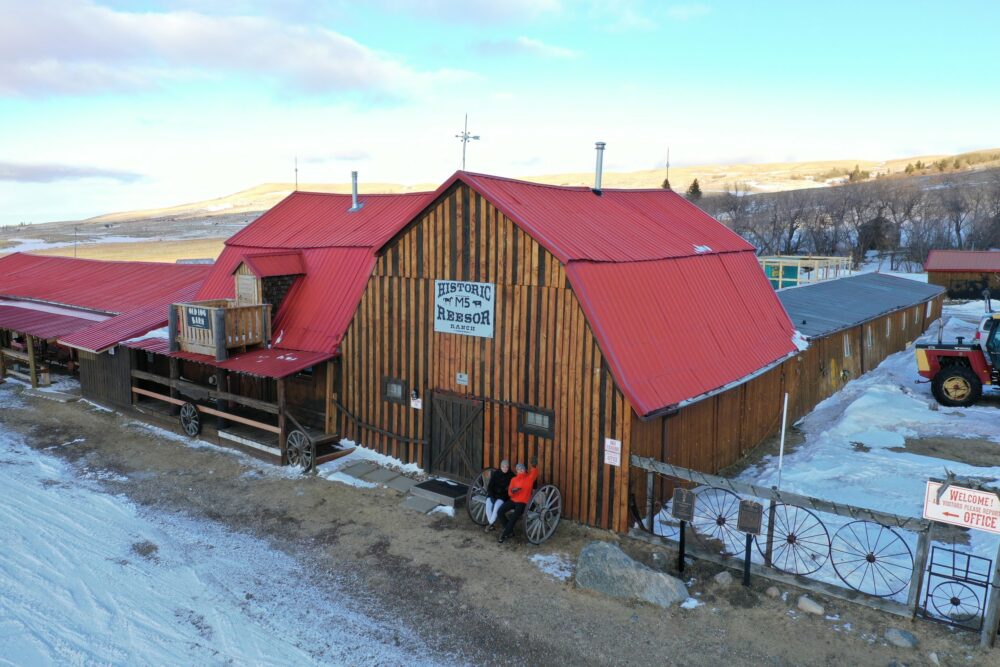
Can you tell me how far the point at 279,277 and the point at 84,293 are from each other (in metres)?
14.4

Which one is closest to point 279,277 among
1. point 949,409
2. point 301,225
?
point 301,225

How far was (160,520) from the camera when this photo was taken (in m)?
13.2

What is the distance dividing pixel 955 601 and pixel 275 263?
633 inches

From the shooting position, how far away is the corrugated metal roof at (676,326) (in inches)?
492

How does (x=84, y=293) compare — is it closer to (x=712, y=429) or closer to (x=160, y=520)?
(x=160, y=520)

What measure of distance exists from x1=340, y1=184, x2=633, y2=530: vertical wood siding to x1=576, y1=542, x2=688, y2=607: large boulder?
167cm

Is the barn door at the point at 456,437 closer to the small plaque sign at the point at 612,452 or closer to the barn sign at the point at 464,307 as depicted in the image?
the barn sign at the point at 464,307

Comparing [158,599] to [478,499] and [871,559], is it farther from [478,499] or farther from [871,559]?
[871,559]

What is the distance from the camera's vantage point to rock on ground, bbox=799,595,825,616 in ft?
32.2

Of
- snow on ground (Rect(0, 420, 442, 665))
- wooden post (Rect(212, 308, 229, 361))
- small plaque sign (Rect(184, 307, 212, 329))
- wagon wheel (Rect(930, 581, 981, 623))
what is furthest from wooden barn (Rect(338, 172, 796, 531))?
wagon wheel (Rect(930, 581, 981, 623))

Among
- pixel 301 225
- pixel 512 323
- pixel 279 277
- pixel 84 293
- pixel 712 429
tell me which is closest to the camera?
pixel 512 323

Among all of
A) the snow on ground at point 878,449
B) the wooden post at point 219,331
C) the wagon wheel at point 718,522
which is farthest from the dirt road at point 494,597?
the wooden post at point 219,331

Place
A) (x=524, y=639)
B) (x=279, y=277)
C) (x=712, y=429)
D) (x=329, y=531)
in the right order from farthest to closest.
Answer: (x=279, y=277), (x=712, y=429), (x=329, y=531), (x=524, y=639)

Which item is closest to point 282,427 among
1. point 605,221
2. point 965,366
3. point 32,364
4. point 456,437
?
point 456,437
